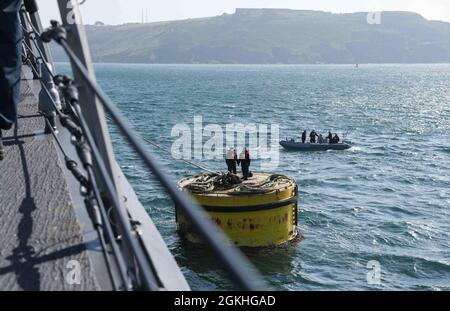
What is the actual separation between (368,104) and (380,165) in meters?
60.2

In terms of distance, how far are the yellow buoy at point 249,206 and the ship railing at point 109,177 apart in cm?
1533

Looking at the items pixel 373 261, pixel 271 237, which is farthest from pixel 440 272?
pixel 271 237

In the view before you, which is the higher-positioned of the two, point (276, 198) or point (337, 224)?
point (276, 198)

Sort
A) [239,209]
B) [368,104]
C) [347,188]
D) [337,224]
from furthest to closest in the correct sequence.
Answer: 1. [368,104]
2. [347,188]
3. [337,224]
4. [239,209]

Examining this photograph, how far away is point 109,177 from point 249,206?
52.8 feet

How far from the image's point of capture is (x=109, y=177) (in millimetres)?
3674

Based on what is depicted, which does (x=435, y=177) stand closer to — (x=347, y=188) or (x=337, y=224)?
(x=347, y=188)

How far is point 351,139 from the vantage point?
5831cm

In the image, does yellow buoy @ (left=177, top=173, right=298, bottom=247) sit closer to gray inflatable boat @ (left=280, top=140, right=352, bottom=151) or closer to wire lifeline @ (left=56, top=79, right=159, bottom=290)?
wire lifeline @ (left=56, top=79, right=159, bottom=290)

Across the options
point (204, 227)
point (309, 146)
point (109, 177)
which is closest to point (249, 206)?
point (109, 177)

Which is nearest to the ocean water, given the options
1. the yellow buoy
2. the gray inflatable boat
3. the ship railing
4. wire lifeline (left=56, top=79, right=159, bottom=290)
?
the gray inflatable boat

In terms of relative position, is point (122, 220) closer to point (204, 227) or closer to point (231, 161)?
point (204, 227)

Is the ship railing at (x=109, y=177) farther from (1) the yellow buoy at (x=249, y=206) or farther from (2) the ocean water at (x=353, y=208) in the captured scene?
(2) the ocean water at (x=353, y=208)

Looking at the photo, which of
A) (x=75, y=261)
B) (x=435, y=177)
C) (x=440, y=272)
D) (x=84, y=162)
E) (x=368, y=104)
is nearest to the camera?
(x=84, y=162)
